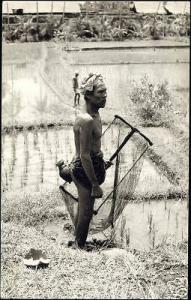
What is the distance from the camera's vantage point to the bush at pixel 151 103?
8859mm

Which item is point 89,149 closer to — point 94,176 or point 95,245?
point 94,176

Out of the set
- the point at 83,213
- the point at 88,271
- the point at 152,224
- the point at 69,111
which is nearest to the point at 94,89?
the point at 83,213

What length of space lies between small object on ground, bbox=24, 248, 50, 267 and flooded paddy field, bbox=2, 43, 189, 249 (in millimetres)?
1087

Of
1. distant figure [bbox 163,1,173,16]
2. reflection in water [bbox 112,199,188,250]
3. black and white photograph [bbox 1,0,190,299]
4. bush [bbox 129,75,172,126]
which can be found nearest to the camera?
black and white photograph [bbox 1,0,190,299]

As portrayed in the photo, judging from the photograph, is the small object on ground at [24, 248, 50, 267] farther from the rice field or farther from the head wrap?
the head wrap

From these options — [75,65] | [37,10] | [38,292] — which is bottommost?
[38,292]

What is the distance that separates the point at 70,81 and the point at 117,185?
7.71 meters

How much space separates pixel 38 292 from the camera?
3.49 metres

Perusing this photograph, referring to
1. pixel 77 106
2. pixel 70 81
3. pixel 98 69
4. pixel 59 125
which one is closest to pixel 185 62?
pixel 98 69

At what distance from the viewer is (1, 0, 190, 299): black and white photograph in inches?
148

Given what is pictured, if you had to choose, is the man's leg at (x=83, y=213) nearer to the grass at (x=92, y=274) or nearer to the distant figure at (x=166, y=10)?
the grass at (x=92, y=274)

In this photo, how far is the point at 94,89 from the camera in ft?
12.8

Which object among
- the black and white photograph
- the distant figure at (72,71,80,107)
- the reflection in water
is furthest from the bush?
the reflection in water

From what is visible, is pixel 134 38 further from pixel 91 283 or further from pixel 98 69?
pixel 91 283
